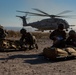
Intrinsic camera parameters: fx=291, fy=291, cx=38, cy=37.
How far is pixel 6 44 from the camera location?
1461 centimetres

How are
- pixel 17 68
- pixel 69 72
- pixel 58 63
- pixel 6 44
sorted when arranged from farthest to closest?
pixel 6 44 < pixel 58 63 < pixel 17 68 < pixel 69 72

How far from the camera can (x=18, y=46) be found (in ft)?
49.1

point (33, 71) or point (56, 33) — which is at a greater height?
point (56, 33)

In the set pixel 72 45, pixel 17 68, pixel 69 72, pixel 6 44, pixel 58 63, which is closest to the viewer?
pixel 69 72

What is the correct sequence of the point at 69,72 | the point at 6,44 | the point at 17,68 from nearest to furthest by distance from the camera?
the point at 69,72, the point at 17,68, the point at 6,44

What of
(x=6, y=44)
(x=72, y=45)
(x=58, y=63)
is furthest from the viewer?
(x=6, y=44)

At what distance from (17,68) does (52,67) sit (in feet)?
3.74

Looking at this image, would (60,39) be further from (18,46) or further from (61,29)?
(18,46)

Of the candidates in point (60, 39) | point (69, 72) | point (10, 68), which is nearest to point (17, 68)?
point (10, 68)

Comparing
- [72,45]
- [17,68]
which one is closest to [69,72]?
[17,68]

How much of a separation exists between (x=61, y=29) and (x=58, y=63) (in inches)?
106

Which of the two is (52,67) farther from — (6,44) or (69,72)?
(6,44)

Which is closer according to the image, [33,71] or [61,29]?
[33,71]

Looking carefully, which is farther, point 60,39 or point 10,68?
point 60,39
